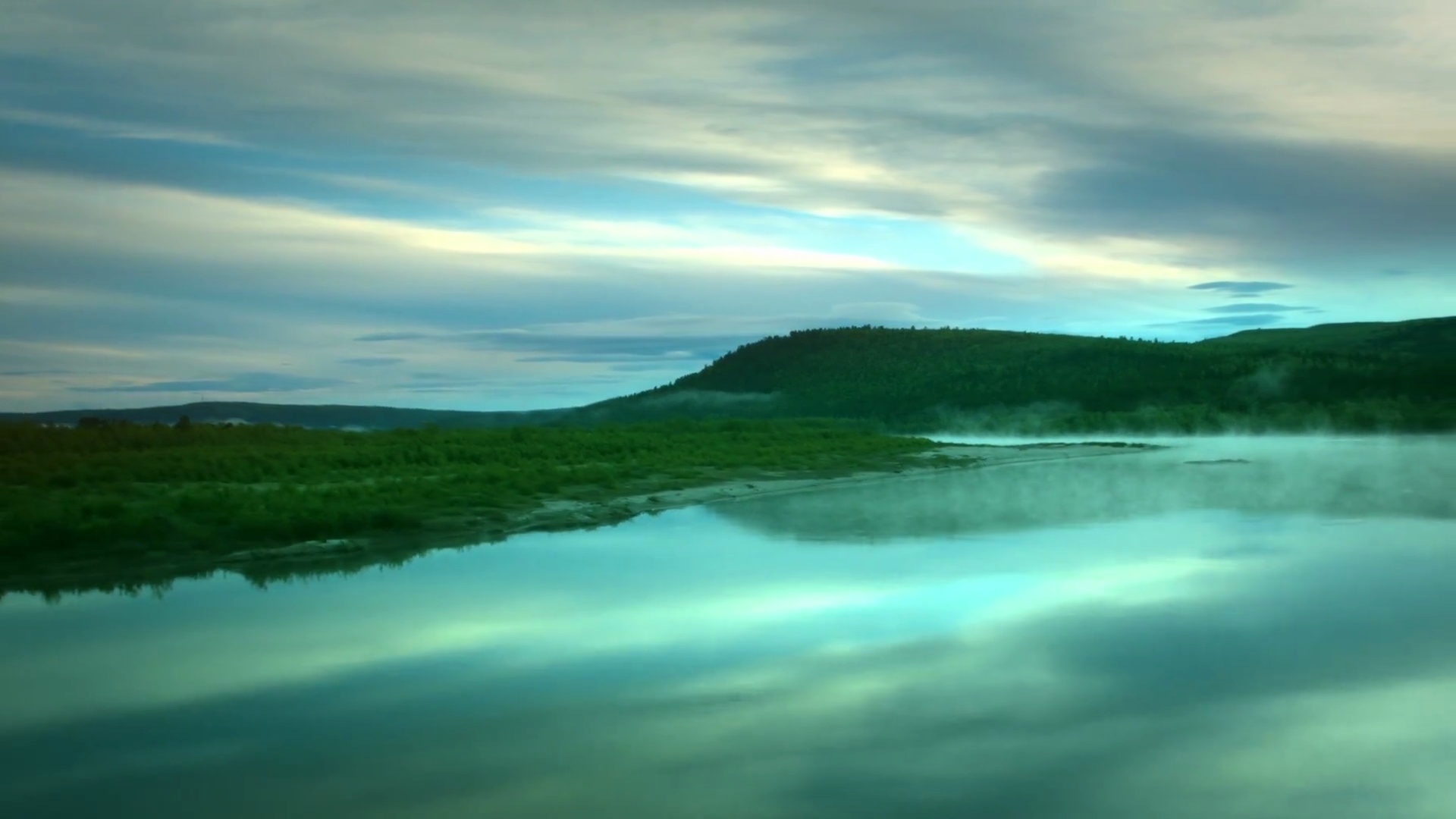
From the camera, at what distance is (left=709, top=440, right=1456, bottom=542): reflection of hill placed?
23.4m

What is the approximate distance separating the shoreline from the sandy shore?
0.03 m

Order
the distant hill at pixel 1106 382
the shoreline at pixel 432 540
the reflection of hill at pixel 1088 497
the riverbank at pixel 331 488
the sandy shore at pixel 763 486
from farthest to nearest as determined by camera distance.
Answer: the distant hill at pixel 1106 382 → the sandy shore at pixel 763 486 → the reflection of hill at pixel 1088 497 → the riverbank at pixel 331 488 → the shoreline at pixel 432 540

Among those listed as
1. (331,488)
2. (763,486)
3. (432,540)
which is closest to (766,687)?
(432,540)

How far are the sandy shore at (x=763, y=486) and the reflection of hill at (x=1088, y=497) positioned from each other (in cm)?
114

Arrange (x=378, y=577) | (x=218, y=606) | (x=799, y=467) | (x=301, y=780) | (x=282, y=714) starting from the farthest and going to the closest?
(x=799, y=467)
(x=378, y=577)
(x=218, y=606)
(x=282, y=714)
(x=301, y=780)

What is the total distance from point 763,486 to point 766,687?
77.4ft

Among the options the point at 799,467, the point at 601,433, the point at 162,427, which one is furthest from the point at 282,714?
the point at 601,433

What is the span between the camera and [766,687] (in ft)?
33.2

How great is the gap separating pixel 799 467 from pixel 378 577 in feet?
82.0

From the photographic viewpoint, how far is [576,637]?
12.3m

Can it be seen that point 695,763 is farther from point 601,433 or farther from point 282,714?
point 601,433

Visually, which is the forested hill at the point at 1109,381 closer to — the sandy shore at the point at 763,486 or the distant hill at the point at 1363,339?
the distant hill at the point at 1363,339

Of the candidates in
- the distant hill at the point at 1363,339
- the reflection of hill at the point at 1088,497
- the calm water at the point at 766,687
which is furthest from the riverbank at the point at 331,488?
the distant hill at the point at 1363,339

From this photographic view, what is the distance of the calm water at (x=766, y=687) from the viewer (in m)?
7.54
